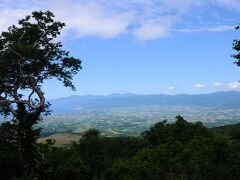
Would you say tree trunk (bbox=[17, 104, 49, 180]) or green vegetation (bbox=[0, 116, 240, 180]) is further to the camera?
green vegetation (bbox=[0, 116, 240, 180])

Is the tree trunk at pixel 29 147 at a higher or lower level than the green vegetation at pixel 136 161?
higher

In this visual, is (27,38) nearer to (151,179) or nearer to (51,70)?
(51,70)

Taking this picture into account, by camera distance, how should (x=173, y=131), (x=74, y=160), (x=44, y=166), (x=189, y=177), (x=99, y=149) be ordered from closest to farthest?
(x=189, y=177) → (x=44, y=166) → (x=74, y=160) → (x=99, y=149) → (x=173, y=131)

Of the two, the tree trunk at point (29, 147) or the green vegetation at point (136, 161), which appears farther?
the green vegetation at point (136, 161)

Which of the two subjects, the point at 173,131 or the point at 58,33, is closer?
the point at 58,33

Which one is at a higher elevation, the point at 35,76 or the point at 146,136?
the point at 35,76

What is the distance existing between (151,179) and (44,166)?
27.6 feet

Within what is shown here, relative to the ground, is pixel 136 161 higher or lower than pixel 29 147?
lower

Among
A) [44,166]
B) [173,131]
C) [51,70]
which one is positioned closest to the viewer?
[44,166]

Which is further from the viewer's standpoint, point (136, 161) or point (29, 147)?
point (136, 161)

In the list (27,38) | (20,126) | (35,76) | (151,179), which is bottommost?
(151,179)

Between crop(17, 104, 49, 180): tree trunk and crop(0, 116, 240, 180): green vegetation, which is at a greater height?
crop(17, 104, 49, 180): tree trunk

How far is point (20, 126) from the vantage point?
33.8 m

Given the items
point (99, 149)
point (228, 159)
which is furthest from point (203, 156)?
point (99, 149)
